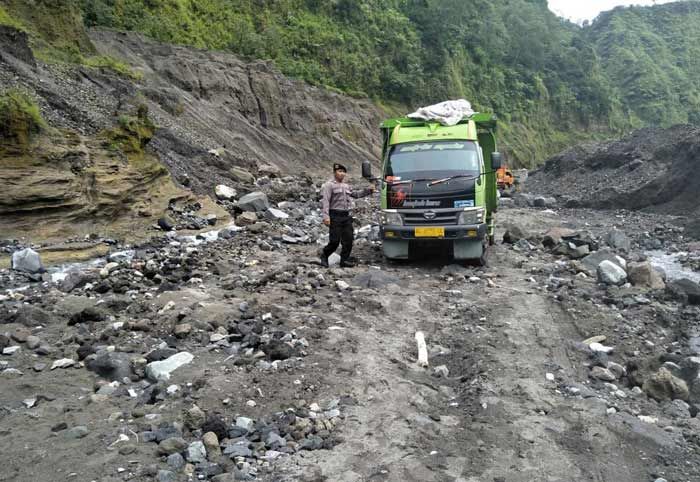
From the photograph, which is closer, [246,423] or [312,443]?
[312,443]

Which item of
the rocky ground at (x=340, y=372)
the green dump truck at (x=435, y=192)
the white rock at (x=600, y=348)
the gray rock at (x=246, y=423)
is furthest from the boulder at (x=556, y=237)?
the gray rock at (x=246, y=423)

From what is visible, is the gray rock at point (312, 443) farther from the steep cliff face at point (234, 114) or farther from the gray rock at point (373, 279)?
the steep cliff face at point (234, 114)

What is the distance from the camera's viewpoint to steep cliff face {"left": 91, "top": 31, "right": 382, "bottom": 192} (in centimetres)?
1760

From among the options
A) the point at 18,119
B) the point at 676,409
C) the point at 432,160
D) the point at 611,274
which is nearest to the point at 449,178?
the point at 432,160

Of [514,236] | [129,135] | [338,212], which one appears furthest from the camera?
[514,236]

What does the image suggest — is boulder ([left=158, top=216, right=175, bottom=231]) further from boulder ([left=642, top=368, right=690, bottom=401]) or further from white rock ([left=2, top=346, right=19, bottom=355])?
boulder ([left=642, top=368, right=690, bottom=401])

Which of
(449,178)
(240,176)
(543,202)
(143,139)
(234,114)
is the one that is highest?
(234,114)

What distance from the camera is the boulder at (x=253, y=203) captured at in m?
13.4

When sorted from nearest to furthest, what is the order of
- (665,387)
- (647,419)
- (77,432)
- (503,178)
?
(77,432) → (647,419) → (665,387) → (503,178)

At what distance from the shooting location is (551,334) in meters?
6.90

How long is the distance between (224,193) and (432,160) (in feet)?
19.7

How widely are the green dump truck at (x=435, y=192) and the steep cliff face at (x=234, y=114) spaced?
19.9 feet

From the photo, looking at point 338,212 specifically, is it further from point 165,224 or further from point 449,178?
point 165,224

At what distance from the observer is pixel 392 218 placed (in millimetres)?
9828
